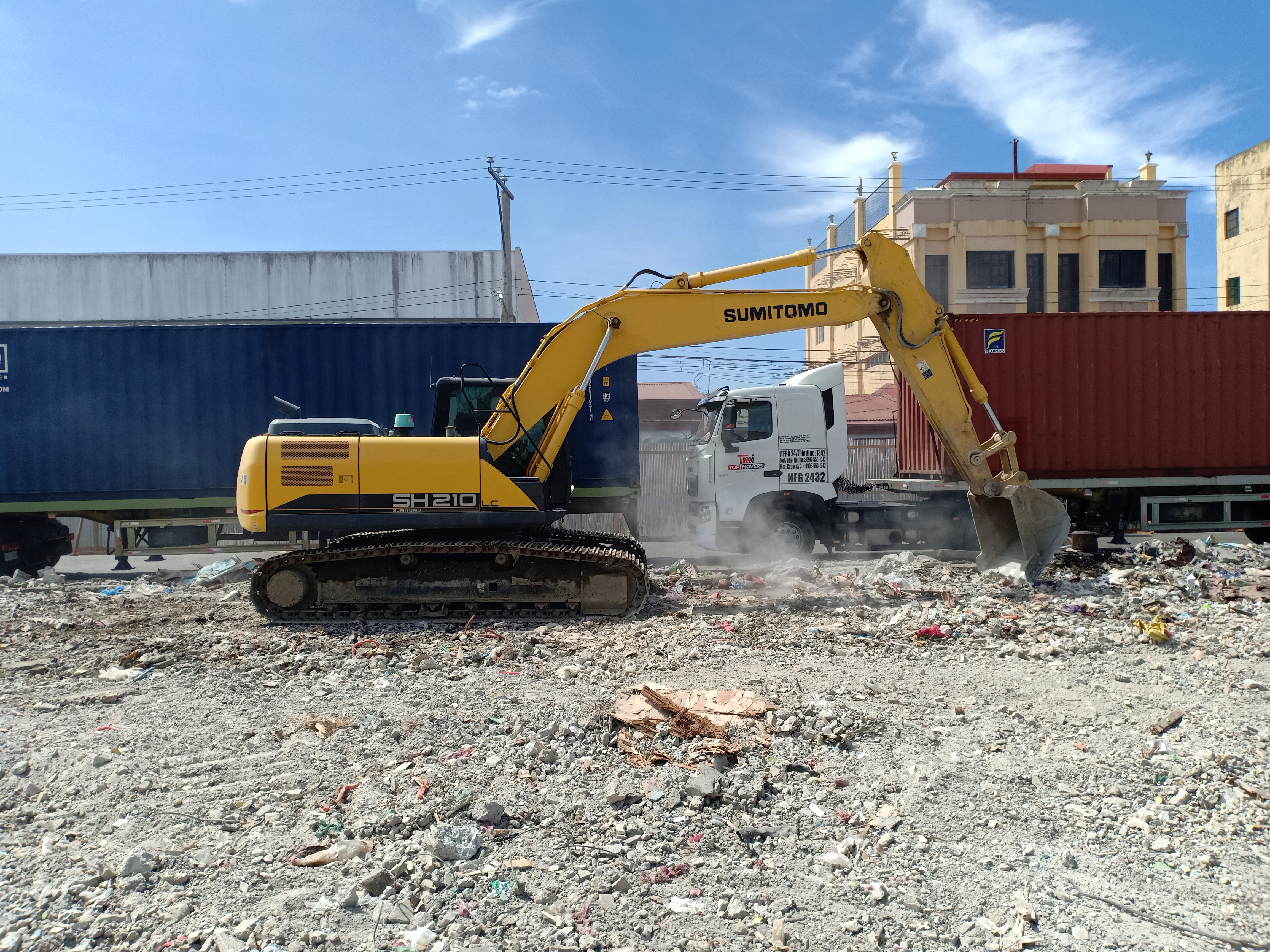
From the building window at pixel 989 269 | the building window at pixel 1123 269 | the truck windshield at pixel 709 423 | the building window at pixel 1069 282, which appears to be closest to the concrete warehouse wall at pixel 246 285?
the building window at pixel 989 269

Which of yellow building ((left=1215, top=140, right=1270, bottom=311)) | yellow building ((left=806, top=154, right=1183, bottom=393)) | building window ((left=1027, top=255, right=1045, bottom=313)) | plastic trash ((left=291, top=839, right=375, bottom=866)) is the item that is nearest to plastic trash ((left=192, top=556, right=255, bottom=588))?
plastic trash ((left=291, top=839, right=375, bottom=866))

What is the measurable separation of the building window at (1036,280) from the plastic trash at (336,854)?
30.6 metres

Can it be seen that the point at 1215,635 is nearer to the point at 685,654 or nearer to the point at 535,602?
the point at 685,654

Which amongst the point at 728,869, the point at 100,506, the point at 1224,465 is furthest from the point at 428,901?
the point at 1224,465

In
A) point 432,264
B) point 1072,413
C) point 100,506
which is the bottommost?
point 100,506

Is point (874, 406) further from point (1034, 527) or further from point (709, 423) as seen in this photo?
point (1034, 527)

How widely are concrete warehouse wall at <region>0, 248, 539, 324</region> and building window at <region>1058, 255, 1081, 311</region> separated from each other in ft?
68.5

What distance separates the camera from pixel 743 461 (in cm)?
1080

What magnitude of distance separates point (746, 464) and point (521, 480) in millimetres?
4146

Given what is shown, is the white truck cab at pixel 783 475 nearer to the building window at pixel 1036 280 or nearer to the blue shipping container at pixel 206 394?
the blue shipping container at pixel 206 394

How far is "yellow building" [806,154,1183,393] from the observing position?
90.9 feet

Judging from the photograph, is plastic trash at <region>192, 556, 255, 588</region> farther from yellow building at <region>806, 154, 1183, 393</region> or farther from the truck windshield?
yellow building at <region>806, 154, 1183, 393</region>

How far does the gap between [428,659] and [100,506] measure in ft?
27.5

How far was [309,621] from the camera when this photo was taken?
7.50m
